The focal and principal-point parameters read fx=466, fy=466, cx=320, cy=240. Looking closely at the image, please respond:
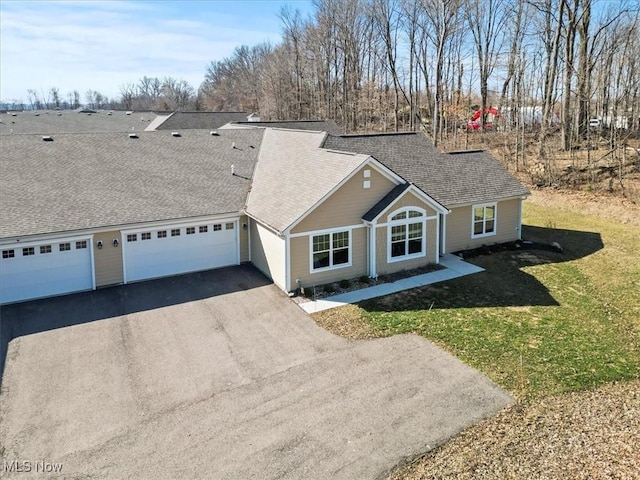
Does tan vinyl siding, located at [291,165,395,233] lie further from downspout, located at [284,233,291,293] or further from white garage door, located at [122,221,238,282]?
white garage door, located at [122,221,238,282]

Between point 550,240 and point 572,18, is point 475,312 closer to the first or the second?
point 550,240

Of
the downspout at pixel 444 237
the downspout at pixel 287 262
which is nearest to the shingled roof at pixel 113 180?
the downspout at pixel 287 262

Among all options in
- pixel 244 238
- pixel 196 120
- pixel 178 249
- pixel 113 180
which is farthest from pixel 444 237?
pixel 196 120

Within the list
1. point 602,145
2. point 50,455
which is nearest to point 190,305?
point 50,455

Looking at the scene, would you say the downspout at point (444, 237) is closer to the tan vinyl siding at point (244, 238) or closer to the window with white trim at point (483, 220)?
the window with white trim at point (483, 220)

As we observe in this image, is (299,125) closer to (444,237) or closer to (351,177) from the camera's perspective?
(444,237)

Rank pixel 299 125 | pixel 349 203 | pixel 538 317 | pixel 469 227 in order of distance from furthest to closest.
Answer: pixel 299 125 → pixel 469 227 → pixel 349 203 → pixel 538 317

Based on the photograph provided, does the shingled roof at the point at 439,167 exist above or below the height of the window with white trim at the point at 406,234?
above

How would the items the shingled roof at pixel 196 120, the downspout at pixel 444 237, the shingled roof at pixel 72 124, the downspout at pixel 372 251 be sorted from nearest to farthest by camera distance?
the downspout at pixel 372 251 → the downspout at pixel 444 237 → the shingled roof at pixel 72 124 → the shingled roof at pixel 196 120
